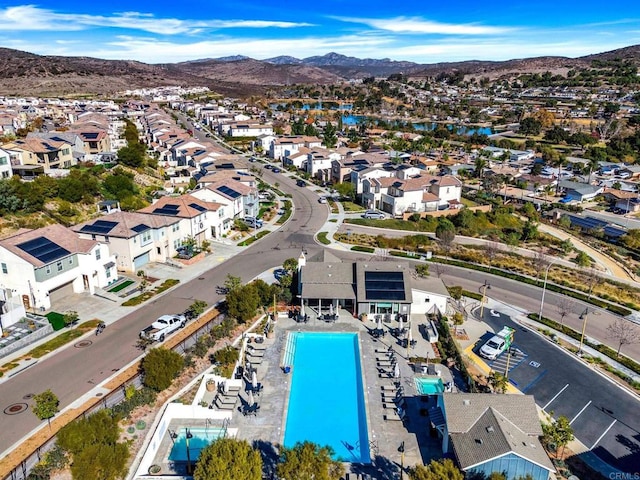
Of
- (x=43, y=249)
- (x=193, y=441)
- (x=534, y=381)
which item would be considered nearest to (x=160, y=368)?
(x=193, y=441)

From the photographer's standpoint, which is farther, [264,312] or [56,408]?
[264,312]

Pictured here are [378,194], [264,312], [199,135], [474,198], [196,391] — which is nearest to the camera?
[196,391]

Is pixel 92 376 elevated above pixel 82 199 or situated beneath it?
situated beneath

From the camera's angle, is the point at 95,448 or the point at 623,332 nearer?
the point at 95,448

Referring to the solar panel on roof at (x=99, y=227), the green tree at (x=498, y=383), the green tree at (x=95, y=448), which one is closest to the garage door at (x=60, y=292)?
the solar panel on roof at (x=99, y=227)

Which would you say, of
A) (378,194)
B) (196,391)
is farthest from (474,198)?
(196,391)

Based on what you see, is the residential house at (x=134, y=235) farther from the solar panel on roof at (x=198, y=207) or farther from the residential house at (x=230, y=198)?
the residential house at (x=230, y=198)

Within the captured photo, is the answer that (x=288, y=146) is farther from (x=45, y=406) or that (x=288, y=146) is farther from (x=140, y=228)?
(x=45, y=406)

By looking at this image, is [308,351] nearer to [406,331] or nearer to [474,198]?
[406,331]
